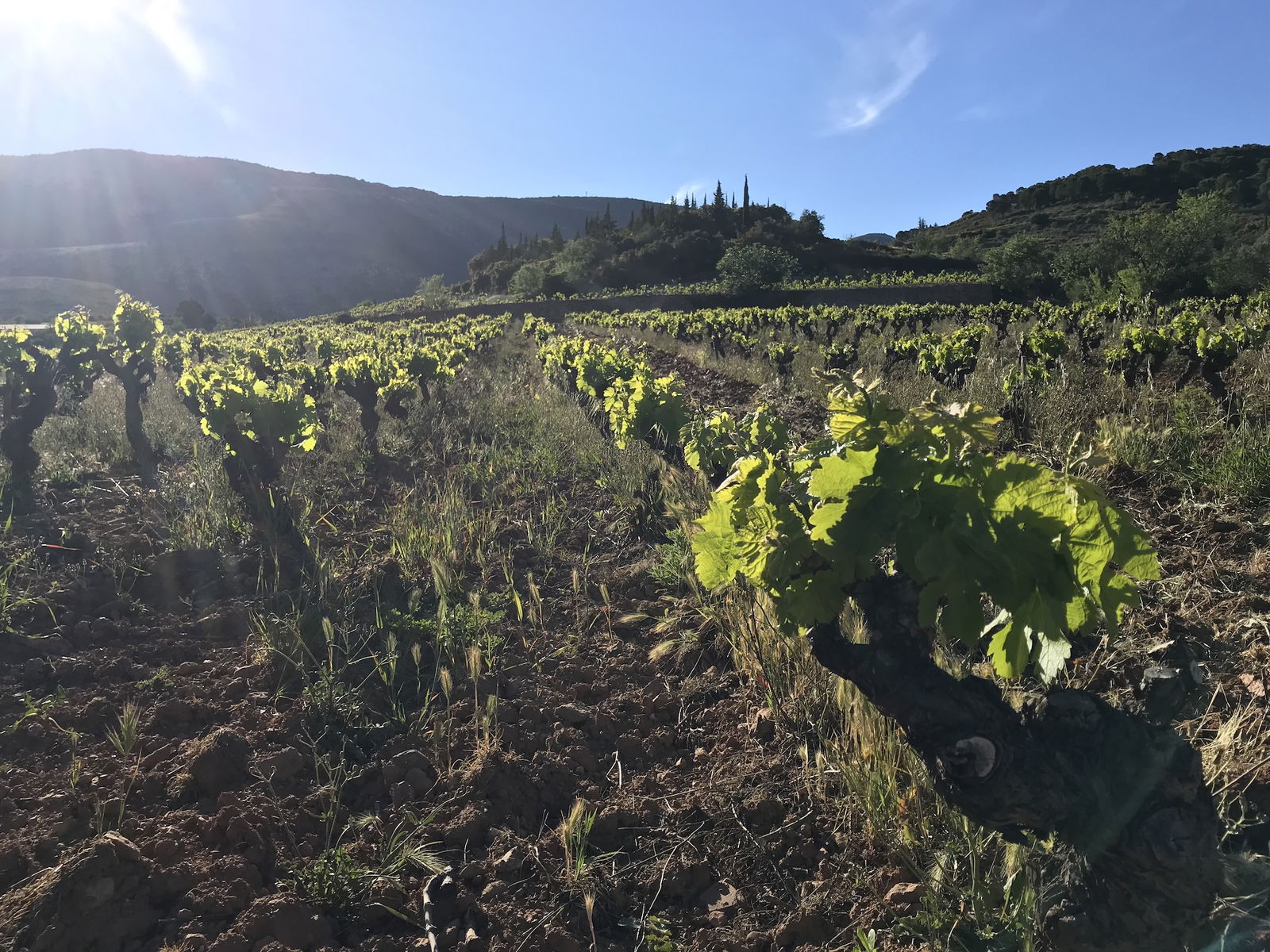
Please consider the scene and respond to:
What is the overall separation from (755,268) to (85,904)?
149ft

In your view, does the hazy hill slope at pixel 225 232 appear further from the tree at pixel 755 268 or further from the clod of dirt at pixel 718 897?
the clod of dirt at pixel 718 897

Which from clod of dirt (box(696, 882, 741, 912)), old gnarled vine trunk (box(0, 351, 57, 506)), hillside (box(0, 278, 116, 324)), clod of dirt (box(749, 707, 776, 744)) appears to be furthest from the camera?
hillside (box(0, 278, 116, 324))

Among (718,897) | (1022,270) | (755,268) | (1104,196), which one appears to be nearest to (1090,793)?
(718,897)

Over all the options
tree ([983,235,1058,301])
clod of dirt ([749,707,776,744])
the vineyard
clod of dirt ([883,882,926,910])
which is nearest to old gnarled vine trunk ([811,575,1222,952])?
the vineyard

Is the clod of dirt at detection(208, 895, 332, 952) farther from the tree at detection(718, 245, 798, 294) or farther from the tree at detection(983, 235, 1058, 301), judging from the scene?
the tree at detection(983, 235, 1058, 301)

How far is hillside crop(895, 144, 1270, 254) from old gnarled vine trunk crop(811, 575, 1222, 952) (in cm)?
5645

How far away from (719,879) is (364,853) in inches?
50.5

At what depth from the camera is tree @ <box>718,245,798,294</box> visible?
40844 mm

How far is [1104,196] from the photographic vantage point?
62.8 m

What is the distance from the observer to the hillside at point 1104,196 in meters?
54.9

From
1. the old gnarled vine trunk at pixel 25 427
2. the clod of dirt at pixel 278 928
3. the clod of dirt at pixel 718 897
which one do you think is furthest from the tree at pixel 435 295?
the clod of dirt at pixel 718 897

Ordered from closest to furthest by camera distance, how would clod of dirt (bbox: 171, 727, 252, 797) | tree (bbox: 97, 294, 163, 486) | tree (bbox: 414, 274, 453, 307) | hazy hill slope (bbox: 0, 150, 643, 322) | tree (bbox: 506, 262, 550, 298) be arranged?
clod of dirt (bbox: 171, 727, 252, 797), tree (bbox: 97, 294, 163, 486), tree (bbox: 414, 274, 453, 307), tree (bbox: 506, 262, 550, 298), hazy hill slope (bbox: 0, 150, 643, 322)

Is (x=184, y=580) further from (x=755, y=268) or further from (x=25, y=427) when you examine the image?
(x=755, y=268)

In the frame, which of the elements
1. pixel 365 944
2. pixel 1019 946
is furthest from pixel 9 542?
pixel 1019 946
